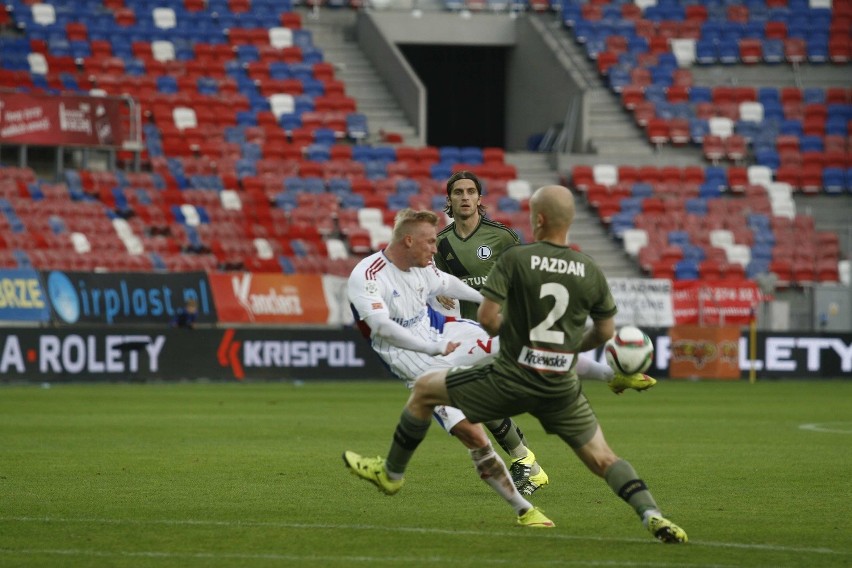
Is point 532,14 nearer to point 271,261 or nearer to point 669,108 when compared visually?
point 669,108

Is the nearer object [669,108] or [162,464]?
[162,464]

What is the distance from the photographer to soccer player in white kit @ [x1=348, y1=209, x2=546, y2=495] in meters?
10.0

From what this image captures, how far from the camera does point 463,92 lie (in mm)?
47844

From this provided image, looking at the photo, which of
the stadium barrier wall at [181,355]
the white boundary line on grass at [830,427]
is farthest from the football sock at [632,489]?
the stadium barrier wall at [181,355]

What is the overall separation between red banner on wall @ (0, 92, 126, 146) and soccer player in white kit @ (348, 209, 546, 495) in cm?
2606

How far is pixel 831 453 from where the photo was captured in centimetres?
1538

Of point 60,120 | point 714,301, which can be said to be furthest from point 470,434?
point 60,120

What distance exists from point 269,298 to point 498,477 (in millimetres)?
21571

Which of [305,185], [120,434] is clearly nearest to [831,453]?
[120,434]

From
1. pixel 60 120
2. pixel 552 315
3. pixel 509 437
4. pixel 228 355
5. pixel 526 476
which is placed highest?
pixel 60 120

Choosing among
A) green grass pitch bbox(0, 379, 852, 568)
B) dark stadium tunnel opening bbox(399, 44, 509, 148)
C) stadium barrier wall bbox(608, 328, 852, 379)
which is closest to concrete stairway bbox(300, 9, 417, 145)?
dark stadium tunnel opening bbox(399, 44, 509, 148)

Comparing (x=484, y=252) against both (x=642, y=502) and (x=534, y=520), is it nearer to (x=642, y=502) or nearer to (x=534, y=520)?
(x=534, y=520)

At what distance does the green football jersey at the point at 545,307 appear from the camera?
8.58 meters

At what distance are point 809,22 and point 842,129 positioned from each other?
399 cm
